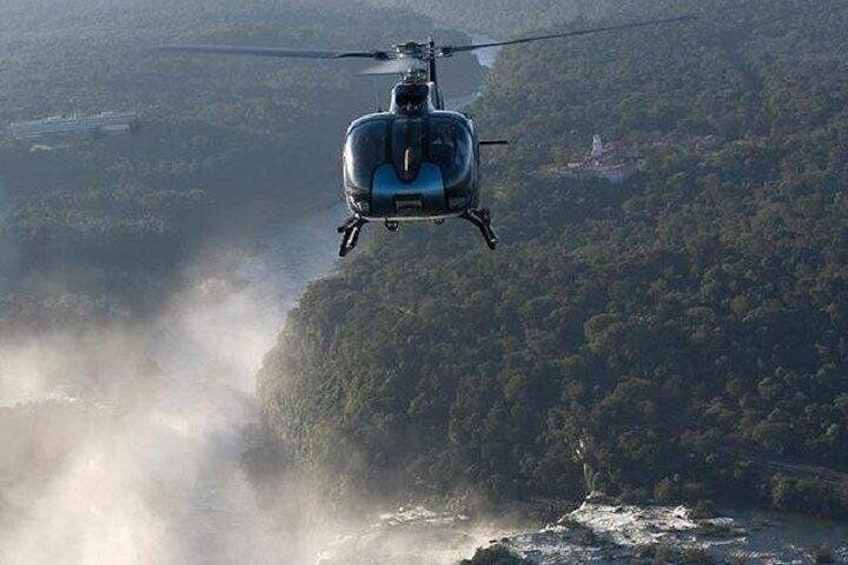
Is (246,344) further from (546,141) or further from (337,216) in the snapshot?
(546,141)

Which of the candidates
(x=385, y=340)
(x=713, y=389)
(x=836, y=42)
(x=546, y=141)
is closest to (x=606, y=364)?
(x=713, y=389)

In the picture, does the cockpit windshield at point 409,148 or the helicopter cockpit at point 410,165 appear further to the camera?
the cockpit windshield at point 409,148

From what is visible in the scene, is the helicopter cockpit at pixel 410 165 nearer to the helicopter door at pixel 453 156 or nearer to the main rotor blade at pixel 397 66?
the helicopter door at pixel 453 156

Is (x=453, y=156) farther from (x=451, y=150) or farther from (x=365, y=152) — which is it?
(x=365, y=152)

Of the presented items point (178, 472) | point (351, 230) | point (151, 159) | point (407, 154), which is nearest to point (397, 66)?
point (407, 154)

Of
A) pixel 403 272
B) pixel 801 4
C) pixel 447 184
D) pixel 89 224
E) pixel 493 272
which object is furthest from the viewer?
pixel 801 4

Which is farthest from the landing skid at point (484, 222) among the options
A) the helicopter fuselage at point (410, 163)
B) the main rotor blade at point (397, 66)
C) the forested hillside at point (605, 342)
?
the forested hillside at point (605, 342)
